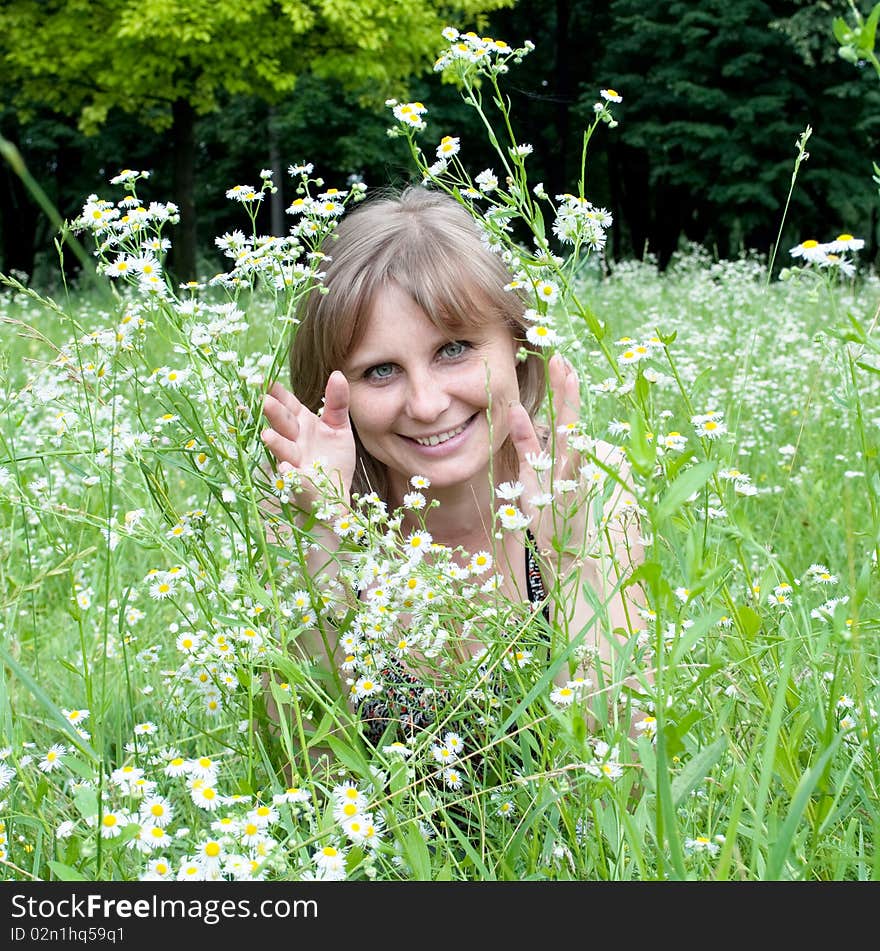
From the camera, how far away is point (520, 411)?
1693mm

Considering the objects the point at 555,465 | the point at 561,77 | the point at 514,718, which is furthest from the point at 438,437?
the point at 561,77

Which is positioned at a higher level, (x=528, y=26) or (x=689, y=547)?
(x=528, y=26)

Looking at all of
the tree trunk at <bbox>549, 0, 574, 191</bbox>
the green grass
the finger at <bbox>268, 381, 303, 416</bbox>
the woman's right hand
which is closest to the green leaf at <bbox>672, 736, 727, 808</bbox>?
the green grass

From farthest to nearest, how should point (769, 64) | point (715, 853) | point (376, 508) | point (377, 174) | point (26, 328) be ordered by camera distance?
point (377, 174) < point (769, 64) < point (26, 328) < point (376, 508) < point (715, 853)

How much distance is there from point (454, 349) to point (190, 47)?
11.9 metres

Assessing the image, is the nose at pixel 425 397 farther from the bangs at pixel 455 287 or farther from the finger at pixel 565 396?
the finger at pixel 565 396

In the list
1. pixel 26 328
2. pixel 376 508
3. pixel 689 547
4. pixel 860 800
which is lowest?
pixel 860 800

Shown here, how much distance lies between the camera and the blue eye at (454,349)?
2.29m

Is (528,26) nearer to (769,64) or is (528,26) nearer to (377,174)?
(377,174)

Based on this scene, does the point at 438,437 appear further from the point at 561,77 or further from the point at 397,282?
the point at 561,77

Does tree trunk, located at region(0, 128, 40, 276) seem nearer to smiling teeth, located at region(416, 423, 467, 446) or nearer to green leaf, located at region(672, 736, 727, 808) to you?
smiling teeth, located at region(416, 423, 467, 446)

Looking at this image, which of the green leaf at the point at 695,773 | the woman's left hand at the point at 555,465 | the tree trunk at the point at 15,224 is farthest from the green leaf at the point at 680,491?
the tree trunk at the point at 15,224
